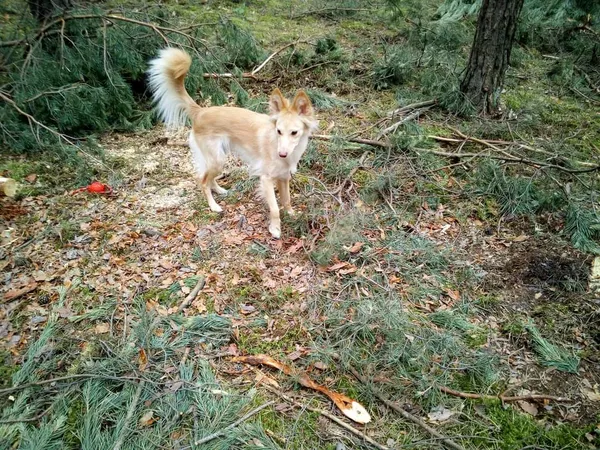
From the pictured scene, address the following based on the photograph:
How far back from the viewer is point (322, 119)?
6547mm

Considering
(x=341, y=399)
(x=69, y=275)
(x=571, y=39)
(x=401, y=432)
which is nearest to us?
(x=401, y=432)

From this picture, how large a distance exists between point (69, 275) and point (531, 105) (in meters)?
7.14

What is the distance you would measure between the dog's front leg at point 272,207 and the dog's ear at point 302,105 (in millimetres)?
861

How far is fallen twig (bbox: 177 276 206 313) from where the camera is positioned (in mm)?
3613

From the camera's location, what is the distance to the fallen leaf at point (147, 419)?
270 centimetres

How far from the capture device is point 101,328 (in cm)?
338

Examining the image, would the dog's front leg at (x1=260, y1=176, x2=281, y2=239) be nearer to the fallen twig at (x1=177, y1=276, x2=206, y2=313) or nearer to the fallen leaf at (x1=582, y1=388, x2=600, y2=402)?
the fallen twig at (x1=177, y1=276, x2=206, y2=313)

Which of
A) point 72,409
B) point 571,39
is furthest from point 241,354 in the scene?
point 571,39

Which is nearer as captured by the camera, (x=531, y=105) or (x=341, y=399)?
(x=341, y=399)

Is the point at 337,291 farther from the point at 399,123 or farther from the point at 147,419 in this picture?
the point at 399,123

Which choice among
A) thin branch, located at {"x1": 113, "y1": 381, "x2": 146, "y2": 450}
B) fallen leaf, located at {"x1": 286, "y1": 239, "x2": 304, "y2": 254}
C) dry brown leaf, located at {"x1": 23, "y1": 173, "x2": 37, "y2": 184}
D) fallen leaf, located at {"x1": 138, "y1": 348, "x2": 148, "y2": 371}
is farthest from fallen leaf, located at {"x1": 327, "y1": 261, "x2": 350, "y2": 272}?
dry brown leaf, located at {"x1": 23, "y1": 173, "x2": 37, "y2": 184}

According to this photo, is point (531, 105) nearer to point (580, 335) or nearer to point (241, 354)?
point (580, 335)

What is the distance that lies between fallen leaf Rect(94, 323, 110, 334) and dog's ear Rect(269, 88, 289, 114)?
2707mm

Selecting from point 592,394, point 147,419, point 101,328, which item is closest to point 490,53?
point 592,394
